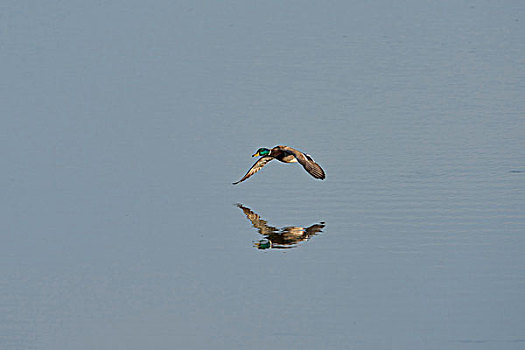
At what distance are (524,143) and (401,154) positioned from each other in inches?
72.0

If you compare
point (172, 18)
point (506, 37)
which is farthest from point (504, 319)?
point (172, 18)

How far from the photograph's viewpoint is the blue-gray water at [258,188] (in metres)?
9.02

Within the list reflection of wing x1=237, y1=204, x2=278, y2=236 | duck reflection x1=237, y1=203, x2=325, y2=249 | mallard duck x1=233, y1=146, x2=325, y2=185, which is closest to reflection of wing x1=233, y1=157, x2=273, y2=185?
mallard duck x1=233, y1=146, x2=325, y2=185

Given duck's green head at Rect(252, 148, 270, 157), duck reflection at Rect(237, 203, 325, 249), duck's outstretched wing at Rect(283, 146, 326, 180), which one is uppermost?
duck's green head at Rect(252, 148, 270, 157)

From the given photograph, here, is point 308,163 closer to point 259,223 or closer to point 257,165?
point 257,165

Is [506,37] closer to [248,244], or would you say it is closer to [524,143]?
[524,143]

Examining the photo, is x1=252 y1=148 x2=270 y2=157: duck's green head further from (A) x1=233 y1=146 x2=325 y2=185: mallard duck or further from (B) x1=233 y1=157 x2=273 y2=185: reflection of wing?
(B) x1=233 y1=157 x2=273 y2=185: reflection of wing

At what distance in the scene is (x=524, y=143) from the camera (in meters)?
14.6

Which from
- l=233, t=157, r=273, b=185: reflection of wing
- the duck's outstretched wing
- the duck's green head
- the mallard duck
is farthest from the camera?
l=233, t=157, r=273, b=185: reflection of wing

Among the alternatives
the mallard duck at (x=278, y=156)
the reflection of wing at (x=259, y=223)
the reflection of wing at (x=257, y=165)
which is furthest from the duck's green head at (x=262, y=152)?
the reflection of wing at (x=259, y=223)

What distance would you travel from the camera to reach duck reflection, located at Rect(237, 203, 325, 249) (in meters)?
11.1

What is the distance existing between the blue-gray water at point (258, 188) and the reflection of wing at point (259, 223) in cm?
3

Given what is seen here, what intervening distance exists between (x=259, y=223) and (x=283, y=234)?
465 millimetres

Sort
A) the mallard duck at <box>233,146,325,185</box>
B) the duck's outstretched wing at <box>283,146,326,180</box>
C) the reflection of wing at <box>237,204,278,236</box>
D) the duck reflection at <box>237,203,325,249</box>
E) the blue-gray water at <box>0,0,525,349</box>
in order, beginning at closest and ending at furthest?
the blue-gray water at <box>0,0,525,349</box> < the duck reflection at <box>237,203,325,249</box> < the reflection of wing at <box>237,204,278,236</box> < the duck's outstretched wing at <box>283,146,326,180</box> < the mallard duck at <box>233,146,325,185</box>
